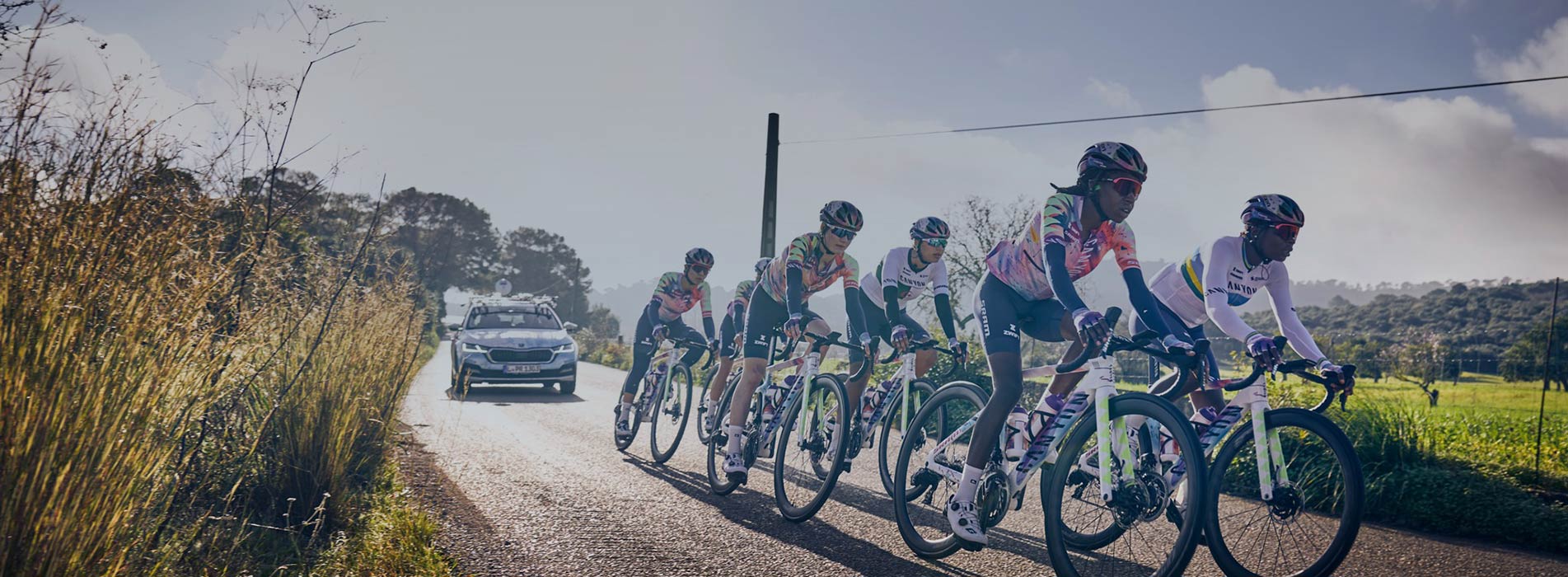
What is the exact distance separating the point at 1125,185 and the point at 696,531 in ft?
10.2

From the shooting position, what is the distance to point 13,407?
7.77 ft

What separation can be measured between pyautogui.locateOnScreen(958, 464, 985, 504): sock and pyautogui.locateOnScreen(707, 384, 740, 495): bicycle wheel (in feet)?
7.76

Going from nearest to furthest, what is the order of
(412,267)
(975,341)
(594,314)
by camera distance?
1. (412,267)
2. (975,341)
3. (594,314)

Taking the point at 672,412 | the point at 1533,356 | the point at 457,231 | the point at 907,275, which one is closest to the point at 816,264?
the point at 907,275

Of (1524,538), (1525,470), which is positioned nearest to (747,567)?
(1524,538)

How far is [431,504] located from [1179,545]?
441 centimetres

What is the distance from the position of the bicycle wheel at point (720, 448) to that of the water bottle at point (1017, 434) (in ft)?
8.20

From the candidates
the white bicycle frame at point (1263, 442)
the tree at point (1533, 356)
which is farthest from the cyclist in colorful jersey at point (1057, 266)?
the tree at point (1533, 356)

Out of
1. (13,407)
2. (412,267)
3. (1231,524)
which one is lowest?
(1231,524)

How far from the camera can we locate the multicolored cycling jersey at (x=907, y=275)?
6.33 m

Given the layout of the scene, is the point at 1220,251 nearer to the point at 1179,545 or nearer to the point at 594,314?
the point at 1179,545

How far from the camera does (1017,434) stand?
439 cm

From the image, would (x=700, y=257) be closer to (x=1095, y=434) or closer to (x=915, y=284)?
(x=915, y=284)

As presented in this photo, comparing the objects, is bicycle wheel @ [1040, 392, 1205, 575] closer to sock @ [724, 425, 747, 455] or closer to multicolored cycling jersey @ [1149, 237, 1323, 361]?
multicolored cycling jersey @ [1149, 237, 1323, 361]
